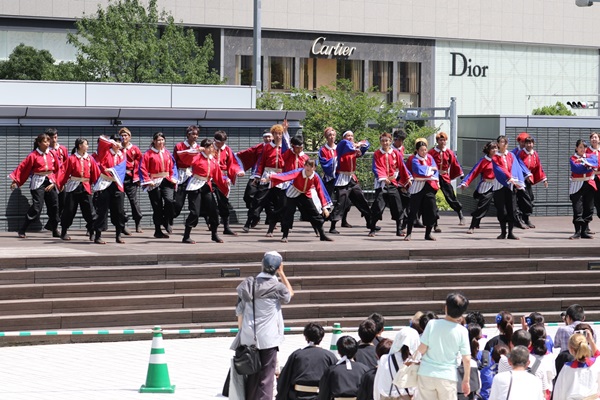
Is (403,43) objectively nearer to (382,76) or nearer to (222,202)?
(382,76)

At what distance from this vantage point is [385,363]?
992 centimetres

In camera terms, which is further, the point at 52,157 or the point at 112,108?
the point at 112,108

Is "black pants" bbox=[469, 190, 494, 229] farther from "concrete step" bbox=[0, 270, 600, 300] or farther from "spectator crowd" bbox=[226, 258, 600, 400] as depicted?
"spectator crowd" bbox=[226, 258, 600, 400]

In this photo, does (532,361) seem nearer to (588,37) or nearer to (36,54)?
(36,54)

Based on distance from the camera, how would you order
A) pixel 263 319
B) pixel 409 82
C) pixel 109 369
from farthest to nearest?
pixel 409 82
pixel 109 369
pixel 263 319

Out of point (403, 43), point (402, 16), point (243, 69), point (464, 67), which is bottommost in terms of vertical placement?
point (243, 69)

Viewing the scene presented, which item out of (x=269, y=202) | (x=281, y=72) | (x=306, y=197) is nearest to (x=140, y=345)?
(x=306, y=197)

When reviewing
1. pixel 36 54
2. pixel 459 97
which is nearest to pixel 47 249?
pixel 36 54

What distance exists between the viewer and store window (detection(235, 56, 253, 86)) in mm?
55156

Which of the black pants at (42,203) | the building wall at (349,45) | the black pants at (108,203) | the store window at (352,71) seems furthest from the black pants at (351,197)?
the store window at (352,71)

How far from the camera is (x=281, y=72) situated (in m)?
57.2

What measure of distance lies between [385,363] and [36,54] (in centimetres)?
4011

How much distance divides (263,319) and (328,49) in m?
47.8

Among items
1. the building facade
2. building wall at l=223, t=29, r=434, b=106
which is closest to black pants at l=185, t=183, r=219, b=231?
the building facade
